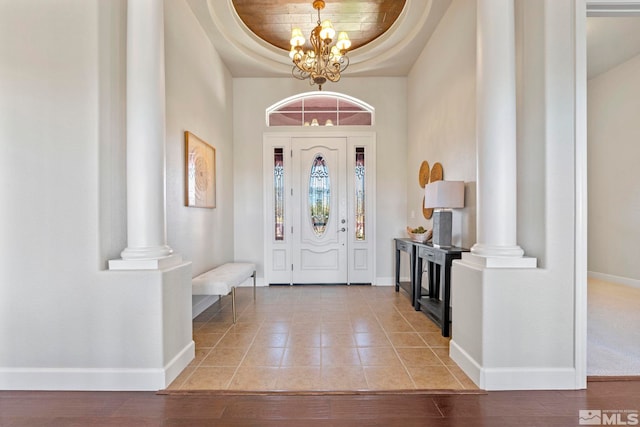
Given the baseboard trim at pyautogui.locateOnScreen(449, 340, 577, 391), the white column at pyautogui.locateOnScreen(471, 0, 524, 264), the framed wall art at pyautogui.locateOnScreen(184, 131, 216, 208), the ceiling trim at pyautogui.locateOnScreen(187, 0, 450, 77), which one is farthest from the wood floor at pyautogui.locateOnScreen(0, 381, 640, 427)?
the ceiling trim at pyautogui.locateOnScreen(187, 0, 450, 77)

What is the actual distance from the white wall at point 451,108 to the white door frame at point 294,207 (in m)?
0.77

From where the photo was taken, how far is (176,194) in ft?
11.0

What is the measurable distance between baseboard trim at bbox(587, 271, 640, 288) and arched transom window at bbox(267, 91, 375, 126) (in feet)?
15.7

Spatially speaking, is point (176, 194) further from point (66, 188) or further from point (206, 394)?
point (206, 394)

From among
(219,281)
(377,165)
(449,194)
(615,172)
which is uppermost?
(377,165)

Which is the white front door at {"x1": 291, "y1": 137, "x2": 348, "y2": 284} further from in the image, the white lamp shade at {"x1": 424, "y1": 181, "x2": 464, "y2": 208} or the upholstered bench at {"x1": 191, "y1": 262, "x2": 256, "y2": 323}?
the white lamp shade at {"x1": 424, "y1": 181, "x2": 464, "y2": 208}

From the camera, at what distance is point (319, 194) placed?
5402 millimetres

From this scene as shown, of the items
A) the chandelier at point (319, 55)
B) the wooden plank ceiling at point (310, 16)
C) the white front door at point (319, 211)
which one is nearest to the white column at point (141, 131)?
the chandelier at point (319, 55)

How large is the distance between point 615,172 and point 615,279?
5.85 ft

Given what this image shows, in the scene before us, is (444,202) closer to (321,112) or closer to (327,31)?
(327,31)

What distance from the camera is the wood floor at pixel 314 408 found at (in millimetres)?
1809

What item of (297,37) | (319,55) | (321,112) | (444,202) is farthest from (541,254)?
(321,112)

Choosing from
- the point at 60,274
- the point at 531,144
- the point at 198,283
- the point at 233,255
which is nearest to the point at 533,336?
the point at 531,144

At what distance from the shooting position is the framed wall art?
3561 millimetres
